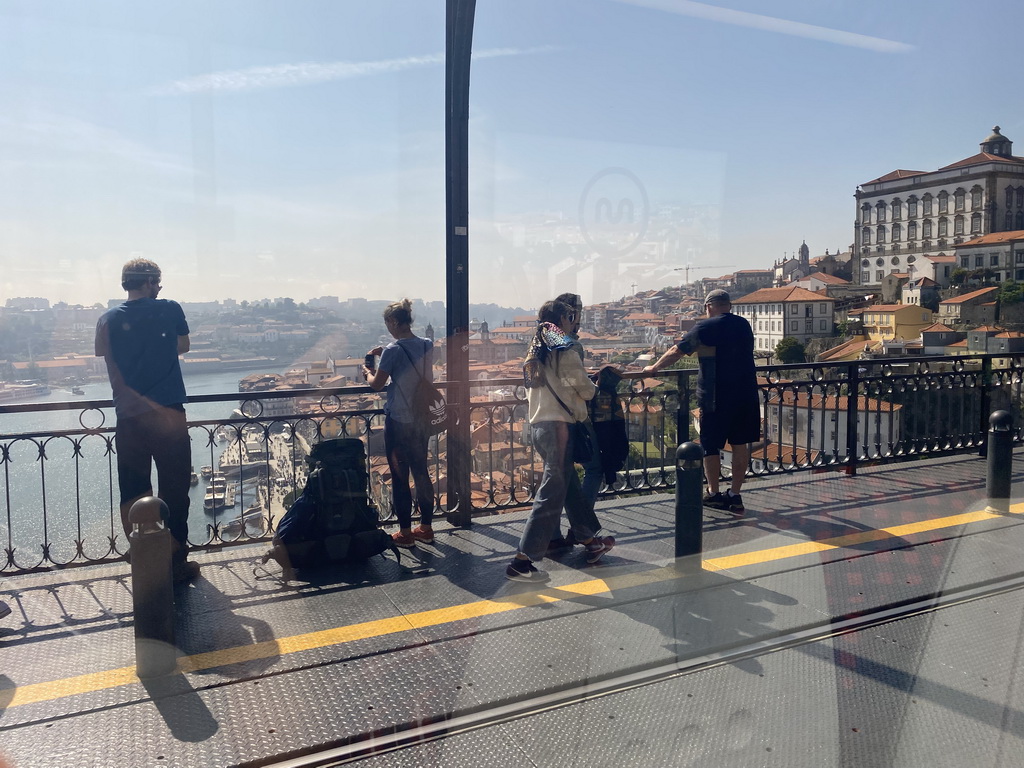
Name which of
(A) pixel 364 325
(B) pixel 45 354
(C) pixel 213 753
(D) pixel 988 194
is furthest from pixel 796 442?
(D) pixel 988 194

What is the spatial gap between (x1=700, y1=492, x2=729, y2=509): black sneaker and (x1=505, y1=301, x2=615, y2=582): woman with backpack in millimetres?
2119

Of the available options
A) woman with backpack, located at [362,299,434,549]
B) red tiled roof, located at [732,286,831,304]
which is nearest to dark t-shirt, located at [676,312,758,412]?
red tiled roof, located at [732,286,831,304]

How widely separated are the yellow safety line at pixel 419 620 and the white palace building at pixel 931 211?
71.7 ft

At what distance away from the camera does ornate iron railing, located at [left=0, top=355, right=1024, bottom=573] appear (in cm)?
502

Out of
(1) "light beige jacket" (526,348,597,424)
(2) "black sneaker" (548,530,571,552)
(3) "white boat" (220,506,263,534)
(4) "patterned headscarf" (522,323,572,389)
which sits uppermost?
(4) "patterned headscarf" (522,323,572,389)

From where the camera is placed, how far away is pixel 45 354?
5.62 meters

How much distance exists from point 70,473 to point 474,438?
3.01 meters

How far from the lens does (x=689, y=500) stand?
4.87 m

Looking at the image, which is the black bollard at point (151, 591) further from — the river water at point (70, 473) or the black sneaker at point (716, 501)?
the black sneaker at point (716, 501)

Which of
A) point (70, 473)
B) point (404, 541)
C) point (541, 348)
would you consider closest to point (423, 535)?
point (404, 541)

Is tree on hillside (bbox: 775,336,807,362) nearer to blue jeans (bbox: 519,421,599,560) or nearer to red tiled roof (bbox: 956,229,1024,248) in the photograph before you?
→ blue jeans (bbox: 519,421,599,560)

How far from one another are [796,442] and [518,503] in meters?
3.12

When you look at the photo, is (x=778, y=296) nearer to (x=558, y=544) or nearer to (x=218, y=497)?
(x=558, y=544)

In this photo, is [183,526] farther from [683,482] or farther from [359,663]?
[683,482]
